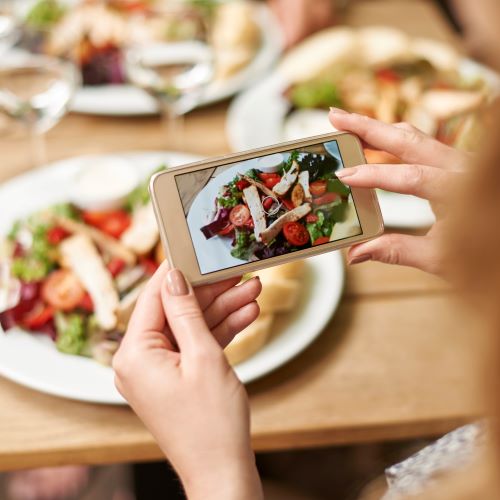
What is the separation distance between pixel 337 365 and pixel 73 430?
0.41 metres

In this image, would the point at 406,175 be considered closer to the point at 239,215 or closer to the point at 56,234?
the point at 239,215

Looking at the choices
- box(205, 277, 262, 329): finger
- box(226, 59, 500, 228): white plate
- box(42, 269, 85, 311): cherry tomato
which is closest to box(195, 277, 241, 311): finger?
box(205, 277, 262, 329): finger

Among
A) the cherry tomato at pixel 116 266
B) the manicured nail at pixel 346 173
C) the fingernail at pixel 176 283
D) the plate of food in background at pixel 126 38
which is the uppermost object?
the plate of food in background at pixel 126 38

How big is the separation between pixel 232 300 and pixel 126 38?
113cm

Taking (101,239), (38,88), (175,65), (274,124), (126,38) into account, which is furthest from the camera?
(126,38)

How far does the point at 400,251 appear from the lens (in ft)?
2.85

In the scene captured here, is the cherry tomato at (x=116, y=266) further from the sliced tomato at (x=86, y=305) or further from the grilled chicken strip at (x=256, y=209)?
the grilled chicken strip at (x=256, y=209)

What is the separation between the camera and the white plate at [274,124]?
1.30 m

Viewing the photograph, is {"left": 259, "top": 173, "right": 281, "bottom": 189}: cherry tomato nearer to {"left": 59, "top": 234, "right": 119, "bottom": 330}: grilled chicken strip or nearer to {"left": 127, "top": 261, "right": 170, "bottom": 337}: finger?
{"left": 127, "top": 261, "right": 170, "bottom": 337}: finger

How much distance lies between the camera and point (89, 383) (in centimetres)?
96

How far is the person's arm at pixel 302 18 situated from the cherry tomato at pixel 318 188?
1.13 m

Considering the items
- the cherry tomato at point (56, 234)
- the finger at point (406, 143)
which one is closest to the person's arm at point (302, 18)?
the cherry tomato at point (56, 234)

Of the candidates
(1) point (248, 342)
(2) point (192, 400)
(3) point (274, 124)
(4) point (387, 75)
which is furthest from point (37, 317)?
(4) point (387, 75)

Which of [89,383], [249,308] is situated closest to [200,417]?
[249,308]
